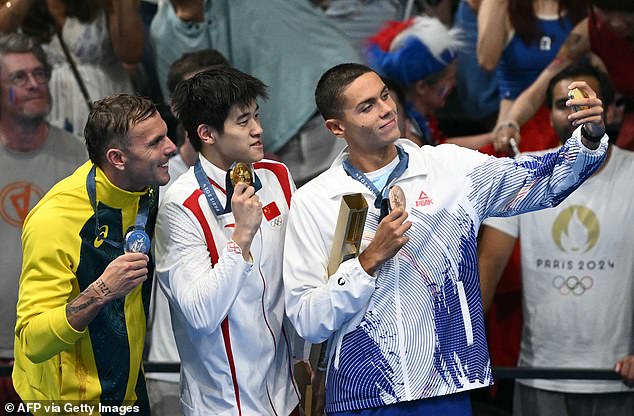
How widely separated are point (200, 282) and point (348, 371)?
0.55 meters

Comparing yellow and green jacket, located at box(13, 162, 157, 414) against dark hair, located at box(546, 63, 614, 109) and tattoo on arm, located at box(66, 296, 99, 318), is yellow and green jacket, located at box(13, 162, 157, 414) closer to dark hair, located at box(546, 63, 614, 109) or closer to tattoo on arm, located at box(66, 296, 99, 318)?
tattoo on arm, located at box(66, 296, 99, 318)

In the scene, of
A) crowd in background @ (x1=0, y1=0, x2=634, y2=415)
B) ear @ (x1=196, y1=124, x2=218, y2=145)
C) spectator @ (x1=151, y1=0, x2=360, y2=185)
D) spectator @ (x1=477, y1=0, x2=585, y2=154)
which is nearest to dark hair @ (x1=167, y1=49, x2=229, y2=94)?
crowd in background @ (x1=0, y1=0, x2=634, y2=415)

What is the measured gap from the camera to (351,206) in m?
3.74

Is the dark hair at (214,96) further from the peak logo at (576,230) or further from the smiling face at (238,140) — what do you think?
the peak logo at (576,230)

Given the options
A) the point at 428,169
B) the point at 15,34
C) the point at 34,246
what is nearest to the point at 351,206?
the point at 428,169

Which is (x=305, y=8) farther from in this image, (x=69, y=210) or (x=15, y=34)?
(x=69, y=210)

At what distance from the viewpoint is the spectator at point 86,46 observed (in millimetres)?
5816

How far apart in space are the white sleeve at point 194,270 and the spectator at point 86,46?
1.97 meters

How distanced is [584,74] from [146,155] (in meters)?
2.23

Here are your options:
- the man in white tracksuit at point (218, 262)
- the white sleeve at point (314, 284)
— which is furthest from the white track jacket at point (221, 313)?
the white sleeve at point (314, 284)

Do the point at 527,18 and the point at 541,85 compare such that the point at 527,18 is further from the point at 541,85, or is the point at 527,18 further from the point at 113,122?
the point at 113,122

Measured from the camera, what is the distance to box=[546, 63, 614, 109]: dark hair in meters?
5.30

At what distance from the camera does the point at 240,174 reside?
3.92m

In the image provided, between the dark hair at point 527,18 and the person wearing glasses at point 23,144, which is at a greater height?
the dark hair at point 527,18
